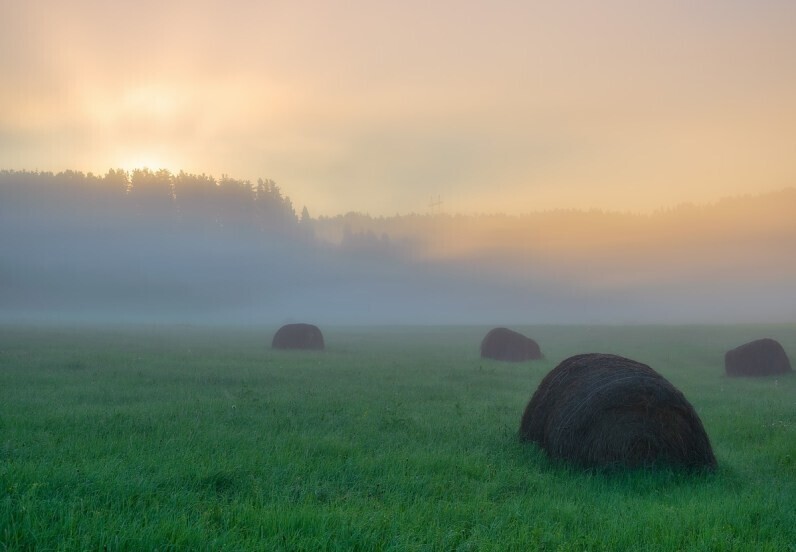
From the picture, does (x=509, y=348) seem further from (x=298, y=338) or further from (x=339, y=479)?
(x=339, y=479)

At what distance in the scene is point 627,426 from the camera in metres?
9.95

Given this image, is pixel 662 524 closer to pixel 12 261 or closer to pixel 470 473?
pixel 470 473

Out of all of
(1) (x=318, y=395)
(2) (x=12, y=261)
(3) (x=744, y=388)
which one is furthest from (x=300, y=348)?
(2) (x=12, y=261)

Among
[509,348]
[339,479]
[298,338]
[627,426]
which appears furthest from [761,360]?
[339,479]

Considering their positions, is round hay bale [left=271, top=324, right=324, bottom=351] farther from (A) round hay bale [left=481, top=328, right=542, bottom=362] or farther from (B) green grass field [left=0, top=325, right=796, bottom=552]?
(B) green grass field [left=0, top=325, right=796, bottom=552]

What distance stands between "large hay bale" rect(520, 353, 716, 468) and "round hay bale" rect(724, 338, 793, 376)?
19.9m

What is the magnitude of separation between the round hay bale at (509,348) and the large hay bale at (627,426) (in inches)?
894

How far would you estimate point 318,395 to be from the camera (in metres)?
15.9

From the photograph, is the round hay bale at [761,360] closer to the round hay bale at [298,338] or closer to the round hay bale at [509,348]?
the round hay bale at [509,348]

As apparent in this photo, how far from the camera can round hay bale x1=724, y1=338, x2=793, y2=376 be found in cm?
2680

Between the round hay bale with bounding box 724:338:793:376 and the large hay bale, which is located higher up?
the large hay bale

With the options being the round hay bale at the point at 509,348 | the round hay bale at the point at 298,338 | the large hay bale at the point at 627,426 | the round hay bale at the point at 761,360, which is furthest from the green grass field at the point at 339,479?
the round hay bale at the point at 298,338

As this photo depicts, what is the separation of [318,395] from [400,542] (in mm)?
10107

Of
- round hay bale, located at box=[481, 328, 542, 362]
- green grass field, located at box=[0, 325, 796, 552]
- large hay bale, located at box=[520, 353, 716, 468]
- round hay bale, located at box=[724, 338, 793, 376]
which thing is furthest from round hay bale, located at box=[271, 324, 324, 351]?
large hay bale, located at box=[520, 353, 716, 468]
